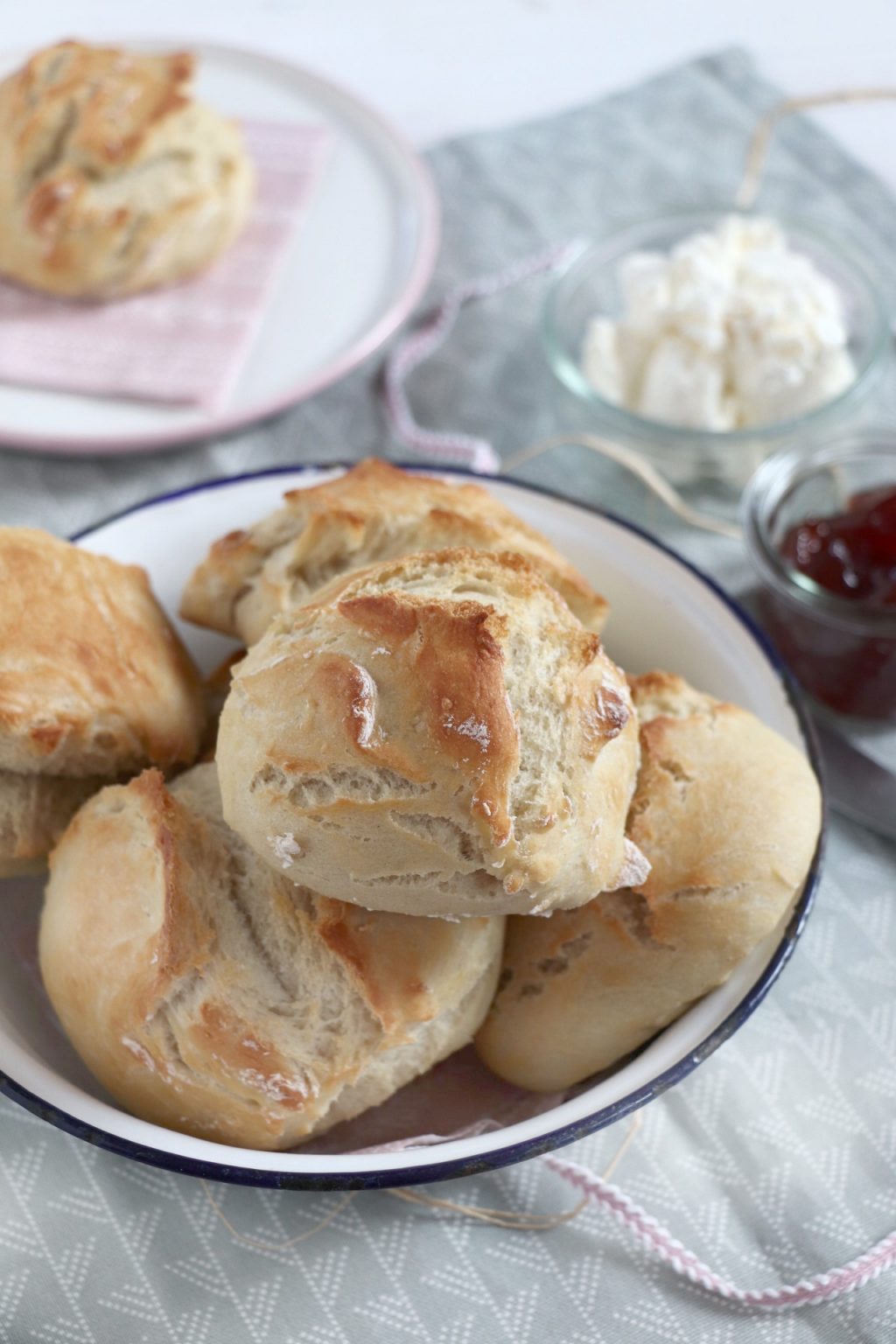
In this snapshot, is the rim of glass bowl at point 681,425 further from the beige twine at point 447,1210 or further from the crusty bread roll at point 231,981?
the beige twine at point 447,1210

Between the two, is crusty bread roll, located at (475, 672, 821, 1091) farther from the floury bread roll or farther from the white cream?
the white cream

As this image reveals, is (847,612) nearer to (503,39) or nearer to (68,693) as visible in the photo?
(68,693)

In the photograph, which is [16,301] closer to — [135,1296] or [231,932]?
[231,932]

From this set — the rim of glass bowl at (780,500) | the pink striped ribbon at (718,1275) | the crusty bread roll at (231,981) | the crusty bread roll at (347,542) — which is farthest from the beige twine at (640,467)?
the pink striped ribbon at (718,1275)

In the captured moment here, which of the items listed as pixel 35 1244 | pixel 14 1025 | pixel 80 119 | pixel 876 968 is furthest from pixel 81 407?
pixel 876 968

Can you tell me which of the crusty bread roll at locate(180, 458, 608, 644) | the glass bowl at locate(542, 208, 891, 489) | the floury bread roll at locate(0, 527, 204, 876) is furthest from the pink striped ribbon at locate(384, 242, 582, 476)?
the floury bread roll at locate(0, 527, 204, 876)

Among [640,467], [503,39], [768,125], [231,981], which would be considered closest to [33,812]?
[231,981]
